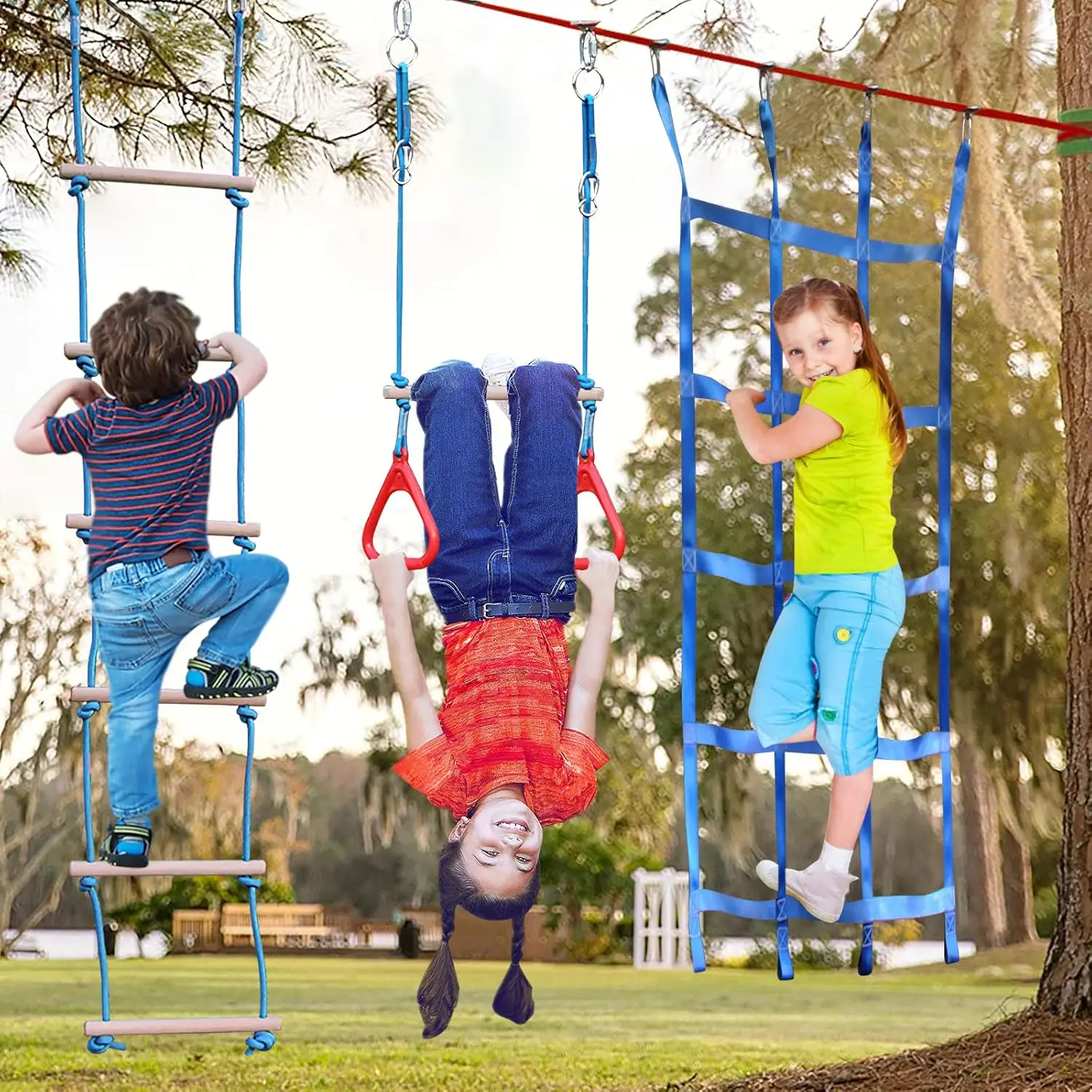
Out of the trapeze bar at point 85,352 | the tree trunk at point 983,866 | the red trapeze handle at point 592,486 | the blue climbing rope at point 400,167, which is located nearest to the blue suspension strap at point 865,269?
the red trapeze handle at point 592,486

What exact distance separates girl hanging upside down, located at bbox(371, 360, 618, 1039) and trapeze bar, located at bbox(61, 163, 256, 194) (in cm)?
68

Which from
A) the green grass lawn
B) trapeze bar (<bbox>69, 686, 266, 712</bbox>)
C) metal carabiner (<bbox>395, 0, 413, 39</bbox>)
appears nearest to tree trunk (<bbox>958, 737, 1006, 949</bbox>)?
the green grass lawn

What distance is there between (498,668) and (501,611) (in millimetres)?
141

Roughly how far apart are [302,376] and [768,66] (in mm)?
5610

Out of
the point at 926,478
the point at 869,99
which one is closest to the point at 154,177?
the point at 869,99

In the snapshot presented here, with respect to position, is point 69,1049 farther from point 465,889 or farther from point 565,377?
point 565,377

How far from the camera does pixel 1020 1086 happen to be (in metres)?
4.14

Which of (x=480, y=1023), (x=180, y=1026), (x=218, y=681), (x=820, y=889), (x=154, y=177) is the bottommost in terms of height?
(x=480, y=1023)

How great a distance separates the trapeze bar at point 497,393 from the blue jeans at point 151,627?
49 cm

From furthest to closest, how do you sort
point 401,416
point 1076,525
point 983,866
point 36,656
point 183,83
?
point 983,866, point 36,656, point 183,83, point 1076,525, point 401,416

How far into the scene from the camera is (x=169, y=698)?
3.57 metres

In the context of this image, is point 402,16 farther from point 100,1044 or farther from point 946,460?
point 100,1044

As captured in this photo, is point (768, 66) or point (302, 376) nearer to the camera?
point (768, 66)

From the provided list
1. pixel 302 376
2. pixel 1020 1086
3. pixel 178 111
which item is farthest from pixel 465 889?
pixel 302 376
